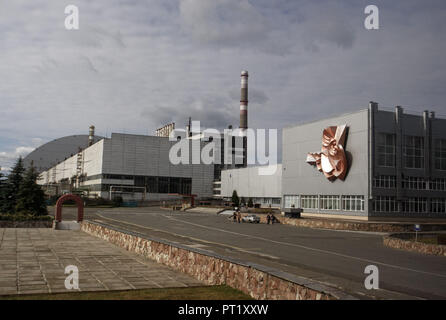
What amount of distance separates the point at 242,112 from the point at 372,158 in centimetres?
5303

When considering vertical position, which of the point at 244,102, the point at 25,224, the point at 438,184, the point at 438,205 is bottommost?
the point at 25,224

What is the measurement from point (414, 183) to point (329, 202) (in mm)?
10020

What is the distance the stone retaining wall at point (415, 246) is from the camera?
22.3 metres

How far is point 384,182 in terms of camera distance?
47.9 m

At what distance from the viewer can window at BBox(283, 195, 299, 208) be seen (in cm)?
5844

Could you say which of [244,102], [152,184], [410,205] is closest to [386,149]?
[410,205]

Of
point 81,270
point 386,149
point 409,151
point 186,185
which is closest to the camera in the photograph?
point 81,270

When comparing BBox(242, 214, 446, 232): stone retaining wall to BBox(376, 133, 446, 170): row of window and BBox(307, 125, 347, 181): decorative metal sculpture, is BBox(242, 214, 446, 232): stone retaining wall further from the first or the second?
BBox(307, 125, 347, 181): decorative metal sculpture

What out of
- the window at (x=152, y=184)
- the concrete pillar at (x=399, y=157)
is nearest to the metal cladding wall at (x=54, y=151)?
the window at (x=152, y=184)

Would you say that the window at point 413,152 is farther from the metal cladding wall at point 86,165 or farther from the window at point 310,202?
the metal cladding wall at point 86,165

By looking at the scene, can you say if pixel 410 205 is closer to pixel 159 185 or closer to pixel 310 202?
pixel 310 202

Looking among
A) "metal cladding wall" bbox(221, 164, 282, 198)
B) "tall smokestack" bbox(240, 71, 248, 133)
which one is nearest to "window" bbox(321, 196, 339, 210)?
"metal cladding wall" bbox(221, 164, 282, 198)

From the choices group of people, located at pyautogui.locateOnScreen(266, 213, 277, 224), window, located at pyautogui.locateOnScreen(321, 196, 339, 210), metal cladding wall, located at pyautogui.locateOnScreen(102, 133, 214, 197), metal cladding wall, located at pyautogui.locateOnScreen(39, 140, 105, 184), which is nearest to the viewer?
group of people, located at pyautogui.locateOnScreen(266, 213, 277, 224)

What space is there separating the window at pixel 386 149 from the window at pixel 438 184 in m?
6.84
